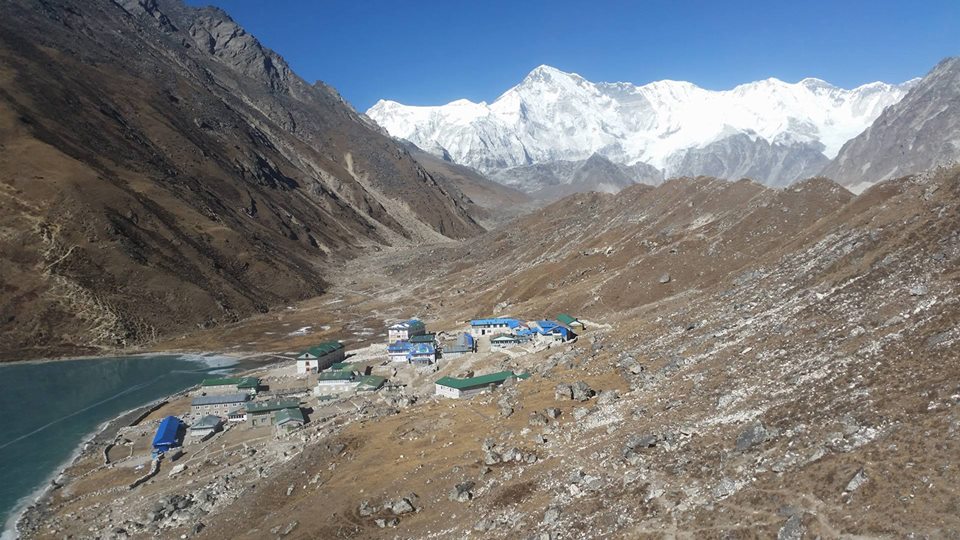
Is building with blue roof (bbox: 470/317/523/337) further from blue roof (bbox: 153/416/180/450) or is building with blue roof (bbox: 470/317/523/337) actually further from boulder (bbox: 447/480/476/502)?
boulder (bbox: 447/480/476/502)

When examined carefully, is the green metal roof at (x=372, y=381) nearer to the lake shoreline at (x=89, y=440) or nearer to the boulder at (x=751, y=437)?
the lake shoreline at (x=89, y=440)

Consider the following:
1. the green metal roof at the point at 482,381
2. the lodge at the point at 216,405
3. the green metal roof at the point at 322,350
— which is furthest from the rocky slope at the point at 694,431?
the green metal roof at the point at 322,350

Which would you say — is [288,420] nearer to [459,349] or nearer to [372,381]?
[372,381]

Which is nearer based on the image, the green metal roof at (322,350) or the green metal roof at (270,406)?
the green metal roof at (270,406)

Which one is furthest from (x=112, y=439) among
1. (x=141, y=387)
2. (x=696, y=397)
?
(x=696, y=397)

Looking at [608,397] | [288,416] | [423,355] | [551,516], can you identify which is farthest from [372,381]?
[551,516]

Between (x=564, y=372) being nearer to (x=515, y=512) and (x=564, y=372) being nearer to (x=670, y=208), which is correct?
(x=515, y=512)
